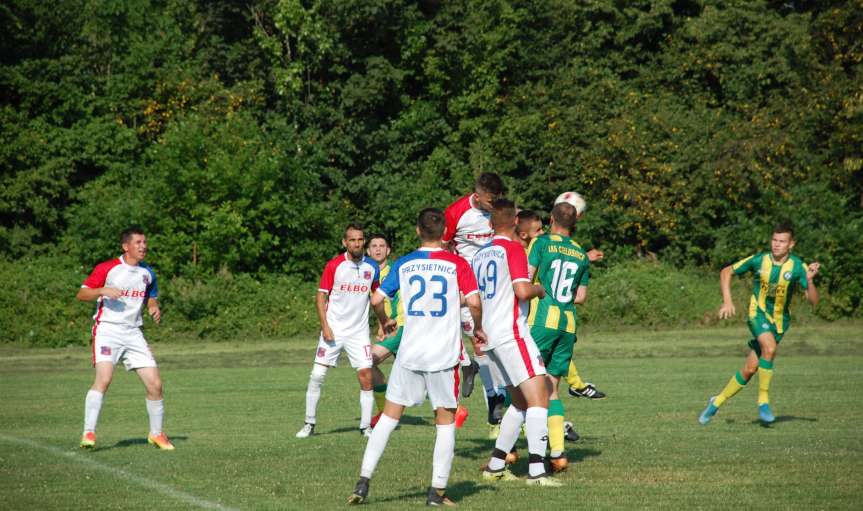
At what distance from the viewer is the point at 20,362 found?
87.9 ft

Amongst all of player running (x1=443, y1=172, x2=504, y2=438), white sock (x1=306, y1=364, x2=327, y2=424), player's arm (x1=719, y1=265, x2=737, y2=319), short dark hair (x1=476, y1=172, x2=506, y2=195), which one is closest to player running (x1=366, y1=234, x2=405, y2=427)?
white sock (x1=306, y1=364, x2=327, y2=424)

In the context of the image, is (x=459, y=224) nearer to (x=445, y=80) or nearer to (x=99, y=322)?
(x=99, y=322)

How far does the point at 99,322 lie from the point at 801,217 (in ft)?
86.6

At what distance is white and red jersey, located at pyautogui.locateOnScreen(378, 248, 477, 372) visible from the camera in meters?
8.82

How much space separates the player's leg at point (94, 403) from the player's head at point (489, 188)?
4.66m

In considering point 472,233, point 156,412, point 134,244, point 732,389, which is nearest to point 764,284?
point 732,389

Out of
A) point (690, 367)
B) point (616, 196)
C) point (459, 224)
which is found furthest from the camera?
point (616, 196)

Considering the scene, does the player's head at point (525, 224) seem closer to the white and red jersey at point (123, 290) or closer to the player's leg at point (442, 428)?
the player's leg at point (442, 428)

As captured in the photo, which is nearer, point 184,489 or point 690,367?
point 184,489

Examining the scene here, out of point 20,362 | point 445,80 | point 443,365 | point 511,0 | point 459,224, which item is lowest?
point 20,362

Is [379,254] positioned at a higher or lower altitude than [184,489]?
higher

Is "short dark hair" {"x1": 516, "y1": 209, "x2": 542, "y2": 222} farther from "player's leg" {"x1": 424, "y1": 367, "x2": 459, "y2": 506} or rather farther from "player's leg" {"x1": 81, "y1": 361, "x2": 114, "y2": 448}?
"player's leg" {"x1": 81, "y1": 361, "x2": 114, "y2": 448}

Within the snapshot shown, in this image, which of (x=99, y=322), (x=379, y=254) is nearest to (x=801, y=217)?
(x=379, y=254)

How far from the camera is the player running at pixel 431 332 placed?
28.9 feet
